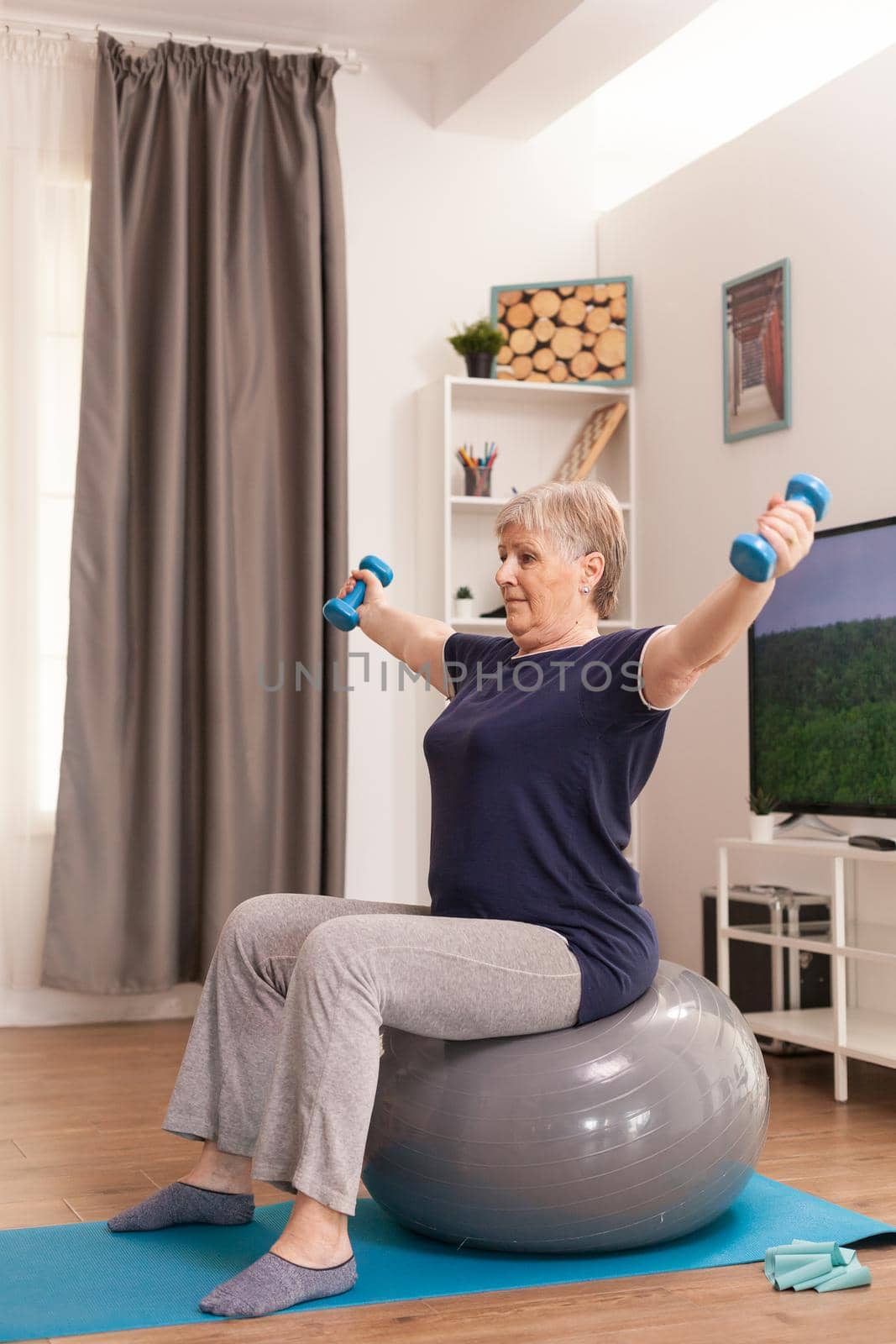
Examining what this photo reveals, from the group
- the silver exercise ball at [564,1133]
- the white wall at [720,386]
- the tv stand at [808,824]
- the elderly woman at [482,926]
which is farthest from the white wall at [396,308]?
the silver exercise ball at [564,1133]

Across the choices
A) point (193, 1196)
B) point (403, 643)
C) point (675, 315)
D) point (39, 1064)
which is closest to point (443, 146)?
point (675, 315)

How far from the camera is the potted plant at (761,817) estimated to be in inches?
133

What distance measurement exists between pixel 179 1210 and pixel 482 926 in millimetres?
637

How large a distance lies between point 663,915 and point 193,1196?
2374 millimetres

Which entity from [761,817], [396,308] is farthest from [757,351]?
[761,817]

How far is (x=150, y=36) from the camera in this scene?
4012 millimetres

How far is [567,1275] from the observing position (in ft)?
6.34

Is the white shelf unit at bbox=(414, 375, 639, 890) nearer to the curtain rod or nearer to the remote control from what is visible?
the curtain rod

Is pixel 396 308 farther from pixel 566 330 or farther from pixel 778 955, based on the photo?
pixel 778 955

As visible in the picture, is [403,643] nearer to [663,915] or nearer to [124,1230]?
[124,1230]

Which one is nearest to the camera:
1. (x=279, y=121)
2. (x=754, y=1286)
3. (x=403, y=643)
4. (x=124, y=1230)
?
(x=754, y=1286)

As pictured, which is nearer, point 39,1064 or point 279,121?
point 39,1064

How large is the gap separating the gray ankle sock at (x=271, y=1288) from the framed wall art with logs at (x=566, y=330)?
299cm

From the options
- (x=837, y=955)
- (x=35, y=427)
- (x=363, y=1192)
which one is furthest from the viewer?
(x=35, y=427)
